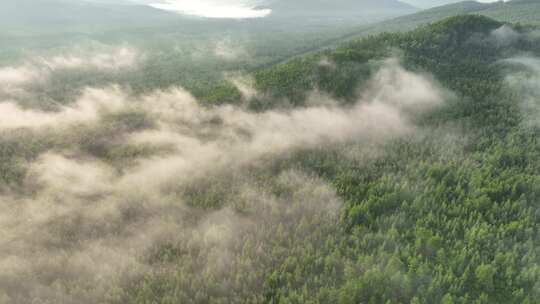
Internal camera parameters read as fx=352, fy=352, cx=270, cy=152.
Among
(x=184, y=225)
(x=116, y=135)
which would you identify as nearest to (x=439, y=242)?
(x=184, y=225)

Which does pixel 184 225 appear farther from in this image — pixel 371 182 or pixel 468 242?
pixel 468 242

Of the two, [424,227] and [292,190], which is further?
[292,190]

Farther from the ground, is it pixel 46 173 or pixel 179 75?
pixel 179 75

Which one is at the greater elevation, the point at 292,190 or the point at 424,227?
the point at 292,190

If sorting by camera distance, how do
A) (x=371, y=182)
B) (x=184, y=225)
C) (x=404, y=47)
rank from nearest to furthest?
1. (x=184, y=225)
2. (x=371, y=182)
3. (x=404, y=47)

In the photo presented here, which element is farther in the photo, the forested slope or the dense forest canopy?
the dense forest canopy

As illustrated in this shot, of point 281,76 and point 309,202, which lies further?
point 281,76

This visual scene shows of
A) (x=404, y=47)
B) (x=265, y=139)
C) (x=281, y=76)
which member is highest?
(x=404, y=47)

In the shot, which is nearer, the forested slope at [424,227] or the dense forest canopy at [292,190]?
the forested slope at [424,227]
